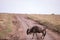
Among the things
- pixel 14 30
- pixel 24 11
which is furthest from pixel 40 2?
pixel 14 30

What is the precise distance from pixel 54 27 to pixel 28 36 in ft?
1.37

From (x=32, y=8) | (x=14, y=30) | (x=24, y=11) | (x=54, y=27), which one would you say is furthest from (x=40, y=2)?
(x=14, y=30)

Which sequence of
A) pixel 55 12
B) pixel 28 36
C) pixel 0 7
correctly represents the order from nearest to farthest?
pixel 28 36
pixel 0 7
pixel 55 12

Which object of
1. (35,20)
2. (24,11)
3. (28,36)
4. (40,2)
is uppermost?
(40,2)

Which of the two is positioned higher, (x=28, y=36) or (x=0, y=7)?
(x=0, y=7)

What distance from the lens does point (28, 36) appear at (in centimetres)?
159

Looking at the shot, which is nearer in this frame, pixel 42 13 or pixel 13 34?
pixel 13 34

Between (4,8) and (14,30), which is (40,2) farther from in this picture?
(14,30)

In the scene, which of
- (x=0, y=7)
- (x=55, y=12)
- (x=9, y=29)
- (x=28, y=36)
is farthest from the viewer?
(x=55, y=12)

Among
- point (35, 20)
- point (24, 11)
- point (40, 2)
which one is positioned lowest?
point (35, 20)

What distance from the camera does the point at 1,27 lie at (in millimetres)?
1783

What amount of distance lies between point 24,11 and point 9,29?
0.48 m

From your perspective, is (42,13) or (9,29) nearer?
(9,29)

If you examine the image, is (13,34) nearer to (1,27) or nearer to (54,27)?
(1,27)
